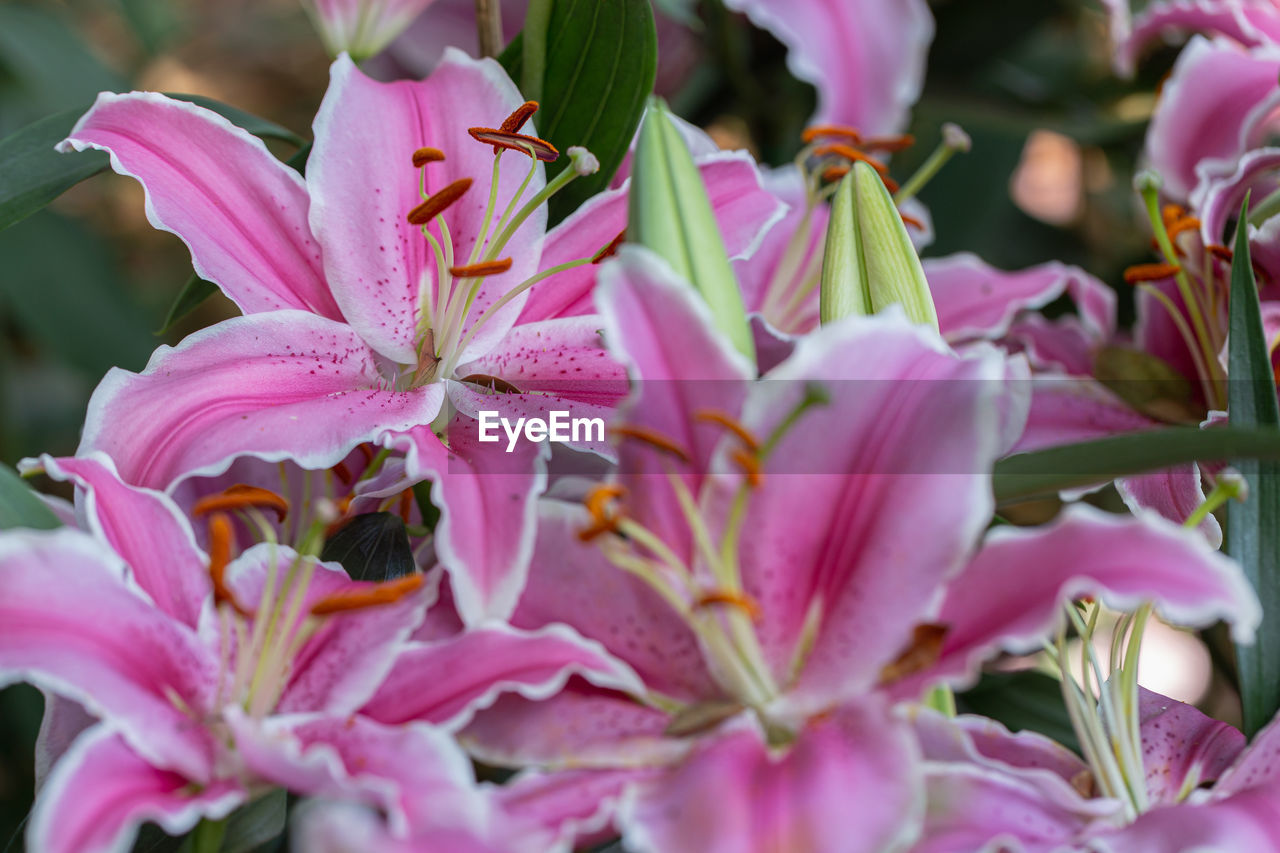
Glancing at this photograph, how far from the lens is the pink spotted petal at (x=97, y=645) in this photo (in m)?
0.28

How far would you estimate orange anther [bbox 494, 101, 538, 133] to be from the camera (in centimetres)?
40

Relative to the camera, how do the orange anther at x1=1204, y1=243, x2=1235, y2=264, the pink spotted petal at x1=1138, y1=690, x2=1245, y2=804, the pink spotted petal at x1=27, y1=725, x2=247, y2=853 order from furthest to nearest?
the orange anther at x1=1204, y1=243, x2=1235, y2=264 → the pink spotted petal at x1=1138, y1=690, x2=1245, y2=804 → the pink spotted petal at x1=27, y1=725, x2=247, y2=853

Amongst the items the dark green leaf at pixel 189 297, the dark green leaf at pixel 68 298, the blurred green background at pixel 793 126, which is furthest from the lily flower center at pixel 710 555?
the dark green leaf at pixel 68 298

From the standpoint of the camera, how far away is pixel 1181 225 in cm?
50

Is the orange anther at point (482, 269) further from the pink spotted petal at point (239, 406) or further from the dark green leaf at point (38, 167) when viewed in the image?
the dark green leaf at point (38, 167)

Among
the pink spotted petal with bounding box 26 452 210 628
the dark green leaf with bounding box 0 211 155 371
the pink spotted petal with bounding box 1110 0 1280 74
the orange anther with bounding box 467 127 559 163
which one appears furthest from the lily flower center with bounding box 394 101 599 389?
the dark green leaf with bounding box 0 211 155 371

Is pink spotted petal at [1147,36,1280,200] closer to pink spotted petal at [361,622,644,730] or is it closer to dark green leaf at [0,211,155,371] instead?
pink spotted petal at [361,622,644,730]

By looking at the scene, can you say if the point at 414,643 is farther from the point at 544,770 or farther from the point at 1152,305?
the point at 1152,305

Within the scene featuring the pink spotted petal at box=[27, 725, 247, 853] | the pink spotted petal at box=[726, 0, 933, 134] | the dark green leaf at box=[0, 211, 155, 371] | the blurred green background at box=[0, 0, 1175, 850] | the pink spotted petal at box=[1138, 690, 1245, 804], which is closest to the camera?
the pink spotted petal at box=[27, 725, 247, 853]

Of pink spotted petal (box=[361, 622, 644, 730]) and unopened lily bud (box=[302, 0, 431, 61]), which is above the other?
unopened lily bud (box=[302, 0, 431, 61])

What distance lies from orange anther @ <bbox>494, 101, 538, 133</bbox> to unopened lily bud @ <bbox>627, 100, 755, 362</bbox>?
0.31 ft

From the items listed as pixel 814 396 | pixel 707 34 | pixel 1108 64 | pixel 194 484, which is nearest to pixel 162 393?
pixel 194 484

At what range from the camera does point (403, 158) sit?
414 millimetres

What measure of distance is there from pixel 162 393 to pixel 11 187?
0.13 m
